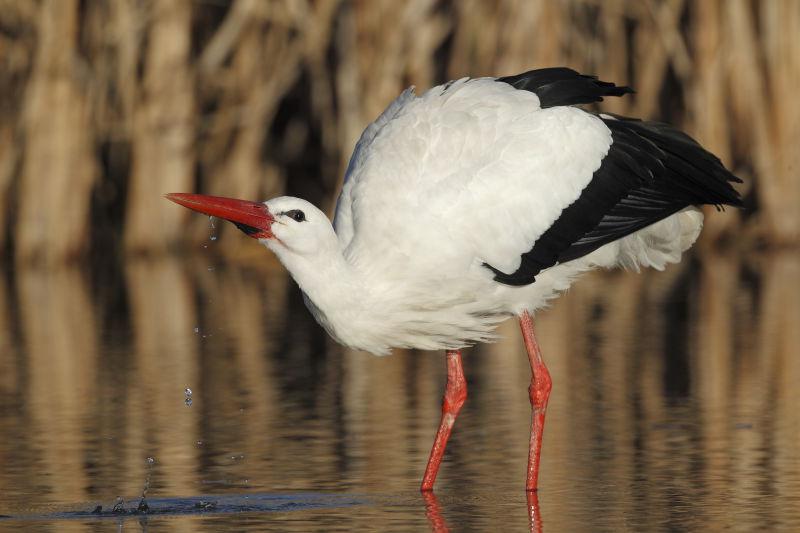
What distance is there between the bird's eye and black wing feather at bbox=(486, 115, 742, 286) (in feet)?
4.67

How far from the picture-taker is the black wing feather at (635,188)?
27.7ft

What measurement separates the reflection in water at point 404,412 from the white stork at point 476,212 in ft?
1.19

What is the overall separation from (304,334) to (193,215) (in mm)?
4768

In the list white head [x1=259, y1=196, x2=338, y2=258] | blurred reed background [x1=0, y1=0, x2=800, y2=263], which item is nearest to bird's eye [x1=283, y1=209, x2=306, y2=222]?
white head [x1=259, y1=196, x2=338, y2=258]

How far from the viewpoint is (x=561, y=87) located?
27.9ft

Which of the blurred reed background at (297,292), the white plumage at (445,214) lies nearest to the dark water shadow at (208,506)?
the blurred reed background at (297,292)

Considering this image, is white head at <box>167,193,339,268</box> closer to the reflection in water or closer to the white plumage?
the white plumage

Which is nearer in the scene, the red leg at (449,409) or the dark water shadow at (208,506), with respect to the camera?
the dark water shadow at (208,506)

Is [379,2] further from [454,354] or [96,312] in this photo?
[454,354]

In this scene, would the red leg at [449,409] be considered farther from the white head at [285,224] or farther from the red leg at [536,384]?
the white head at [285,224]

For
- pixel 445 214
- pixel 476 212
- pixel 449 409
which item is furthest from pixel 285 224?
pixel 449 409

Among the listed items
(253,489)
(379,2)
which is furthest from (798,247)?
(253,489)

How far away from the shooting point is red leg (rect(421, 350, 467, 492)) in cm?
772

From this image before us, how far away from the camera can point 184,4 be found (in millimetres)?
16094
